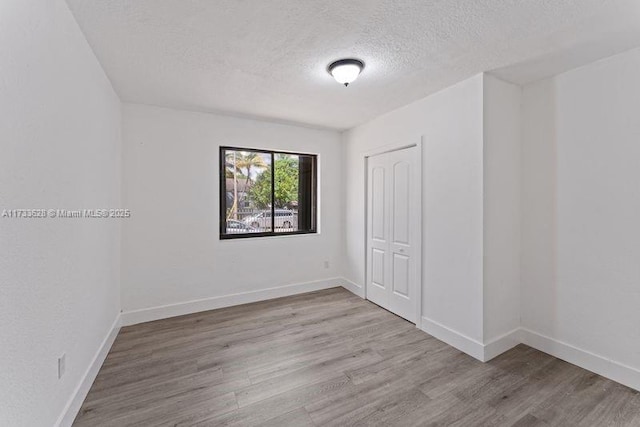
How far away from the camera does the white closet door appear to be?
3270mm

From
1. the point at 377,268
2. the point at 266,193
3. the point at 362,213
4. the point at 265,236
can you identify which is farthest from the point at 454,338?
the point at 266,193

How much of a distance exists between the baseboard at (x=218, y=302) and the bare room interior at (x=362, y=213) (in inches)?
1.0

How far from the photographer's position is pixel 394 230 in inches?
141

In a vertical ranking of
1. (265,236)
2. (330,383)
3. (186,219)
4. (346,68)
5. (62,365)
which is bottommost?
(330,383)

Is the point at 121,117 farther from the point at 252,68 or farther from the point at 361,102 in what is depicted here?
the point at 361,102

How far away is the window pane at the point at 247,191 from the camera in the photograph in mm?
3936

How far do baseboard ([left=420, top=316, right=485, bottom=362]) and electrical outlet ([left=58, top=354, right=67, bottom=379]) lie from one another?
3.07 meters

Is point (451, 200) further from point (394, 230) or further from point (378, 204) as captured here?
point (378, 204)

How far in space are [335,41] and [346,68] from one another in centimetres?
28

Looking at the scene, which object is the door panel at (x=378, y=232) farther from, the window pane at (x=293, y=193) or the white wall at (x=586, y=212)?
the white wall at (x=586, y=212)

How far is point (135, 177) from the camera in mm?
3250

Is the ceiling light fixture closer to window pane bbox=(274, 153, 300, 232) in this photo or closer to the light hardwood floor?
window pane bbox=(274, 153, 300, 232)

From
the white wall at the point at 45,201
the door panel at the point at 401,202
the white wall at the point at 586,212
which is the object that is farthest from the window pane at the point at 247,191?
the white wall at the point at 586,212

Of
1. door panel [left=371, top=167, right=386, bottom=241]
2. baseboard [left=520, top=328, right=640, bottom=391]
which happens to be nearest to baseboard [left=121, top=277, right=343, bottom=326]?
door panel [left=371, top=167, right=386, bottom=241]
